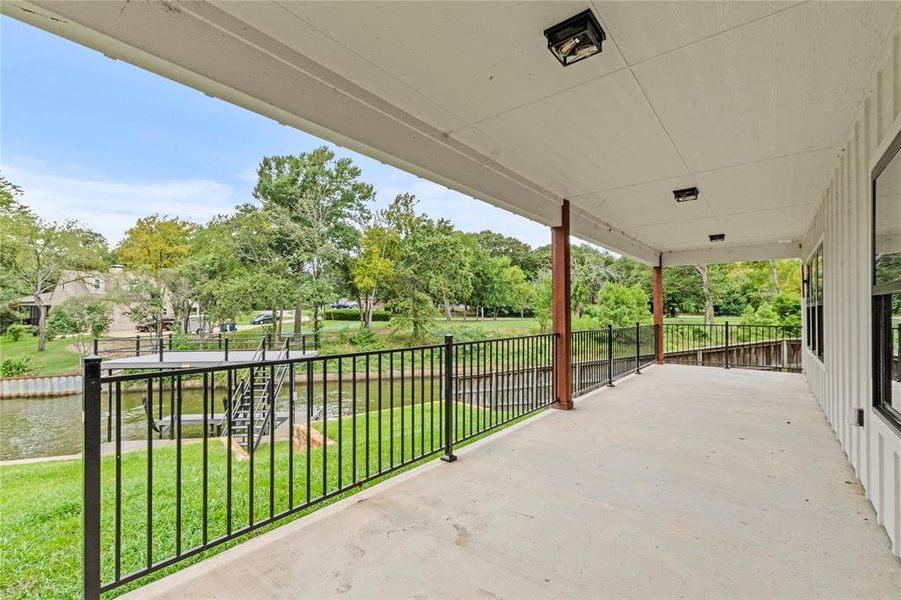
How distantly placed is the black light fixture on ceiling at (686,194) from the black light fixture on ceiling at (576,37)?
2812 mm

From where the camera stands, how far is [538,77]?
2.05 metres

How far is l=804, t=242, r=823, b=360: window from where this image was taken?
4.29 metres

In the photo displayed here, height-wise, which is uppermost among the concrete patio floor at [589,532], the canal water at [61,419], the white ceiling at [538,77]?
the white ceiling at [538,77]

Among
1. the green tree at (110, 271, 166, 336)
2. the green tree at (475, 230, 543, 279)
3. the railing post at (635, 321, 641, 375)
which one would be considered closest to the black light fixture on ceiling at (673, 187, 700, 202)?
the railing post at (635, 321, 641, 375)

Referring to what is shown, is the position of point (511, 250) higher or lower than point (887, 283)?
higher

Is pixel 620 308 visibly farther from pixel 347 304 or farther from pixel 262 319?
pixel 262 319

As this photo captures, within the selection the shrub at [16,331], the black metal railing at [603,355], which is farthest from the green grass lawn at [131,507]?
the shrub at [16,331]

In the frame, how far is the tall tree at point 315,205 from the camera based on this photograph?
46.8 feet

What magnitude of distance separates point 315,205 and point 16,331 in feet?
31.8

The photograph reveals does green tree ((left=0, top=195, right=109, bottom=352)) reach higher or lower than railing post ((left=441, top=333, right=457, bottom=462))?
higher

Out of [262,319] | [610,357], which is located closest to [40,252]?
[262,319]

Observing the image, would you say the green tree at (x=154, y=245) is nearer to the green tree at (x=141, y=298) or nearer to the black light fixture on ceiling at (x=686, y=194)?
the green tree at (x=141, y=298)

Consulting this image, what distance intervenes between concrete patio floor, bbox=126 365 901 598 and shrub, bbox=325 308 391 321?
45.4 ft

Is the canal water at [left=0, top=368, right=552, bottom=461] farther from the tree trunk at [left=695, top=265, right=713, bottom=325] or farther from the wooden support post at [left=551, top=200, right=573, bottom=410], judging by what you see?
the tree trunk at [left=695, top=265, right=713, bottom=325]
